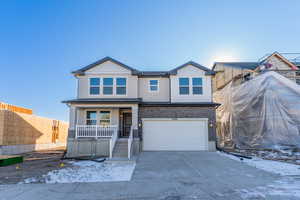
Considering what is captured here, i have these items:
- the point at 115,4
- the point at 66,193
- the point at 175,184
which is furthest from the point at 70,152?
the point at 115,4

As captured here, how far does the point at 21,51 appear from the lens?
1977 centimetres

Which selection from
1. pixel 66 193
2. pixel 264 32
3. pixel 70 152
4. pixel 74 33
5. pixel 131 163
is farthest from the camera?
pixel 74 33

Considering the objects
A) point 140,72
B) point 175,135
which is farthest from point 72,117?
point 175,135

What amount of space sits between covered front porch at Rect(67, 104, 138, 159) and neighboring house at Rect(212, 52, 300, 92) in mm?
10916

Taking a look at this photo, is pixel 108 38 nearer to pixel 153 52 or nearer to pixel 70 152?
pixel 153 52

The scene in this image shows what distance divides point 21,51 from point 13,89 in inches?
339

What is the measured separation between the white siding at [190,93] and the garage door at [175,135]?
1.58 meters

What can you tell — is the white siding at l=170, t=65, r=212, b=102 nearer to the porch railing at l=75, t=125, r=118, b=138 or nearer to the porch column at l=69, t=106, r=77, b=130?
the porch railing at l=75, t=125, r=118, b=138

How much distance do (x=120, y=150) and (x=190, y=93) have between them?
6493 millimetres

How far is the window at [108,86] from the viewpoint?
1275cm

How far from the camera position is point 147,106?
1241cm

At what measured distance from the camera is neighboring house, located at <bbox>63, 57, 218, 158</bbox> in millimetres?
11477

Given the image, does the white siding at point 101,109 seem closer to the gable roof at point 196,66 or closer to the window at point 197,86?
the gable roof at point 196,66

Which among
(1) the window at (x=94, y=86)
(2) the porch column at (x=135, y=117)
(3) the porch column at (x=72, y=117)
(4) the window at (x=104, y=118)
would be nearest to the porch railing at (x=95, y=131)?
(3) the porch column at (x=72, y=117)
